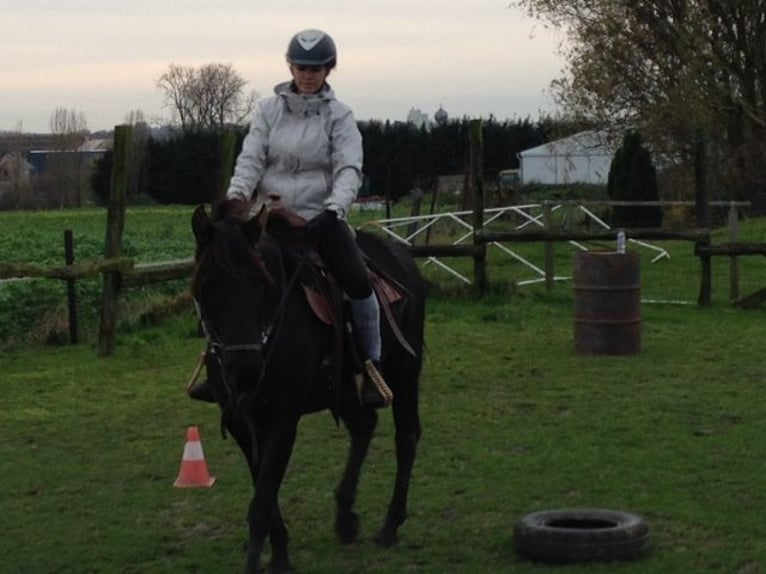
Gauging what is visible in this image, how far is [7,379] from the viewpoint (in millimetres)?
12133

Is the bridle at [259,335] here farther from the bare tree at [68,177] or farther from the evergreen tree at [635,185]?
the bare tree at [68,177]

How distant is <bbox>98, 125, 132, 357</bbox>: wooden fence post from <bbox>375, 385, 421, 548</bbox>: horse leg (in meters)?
7.03

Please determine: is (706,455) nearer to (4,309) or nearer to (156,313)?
(156,313)

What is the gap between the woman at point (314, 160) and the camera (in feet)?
19.3

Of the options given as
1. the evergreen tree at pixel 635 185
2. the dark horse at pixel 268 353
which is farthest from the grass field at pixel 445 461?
the evergreen tree at pixel 635 185

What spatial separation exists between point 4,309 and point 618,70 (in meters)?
21.3

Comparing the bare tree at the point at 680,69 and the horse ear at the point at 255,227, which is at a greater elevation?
the bare tree at the point at 680,69

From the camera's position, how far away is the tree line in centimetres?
4553

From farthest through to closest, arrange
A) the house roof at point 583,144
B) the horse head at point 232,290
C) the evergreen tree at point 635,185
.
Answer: the house roof at point 583,144
the evergreen tree at point 635,185
the horse head at point 232,290

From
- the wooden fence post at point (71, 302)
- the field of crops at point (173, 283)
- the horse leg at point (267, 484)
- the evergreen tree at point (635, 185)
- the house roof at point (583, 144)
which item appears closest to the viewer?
the horse leg at point (267, 484)

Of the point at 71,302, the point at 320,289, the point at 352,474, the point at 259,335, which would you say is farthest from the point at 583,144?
the point at 259,335

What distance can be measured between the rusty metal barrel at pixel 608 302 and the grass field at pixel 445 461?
0.26 metres

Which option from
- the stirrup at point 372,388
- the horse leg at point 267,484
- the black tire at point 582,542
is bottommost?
the black tire at point 582,542

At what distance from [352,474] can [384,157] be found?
123ft
